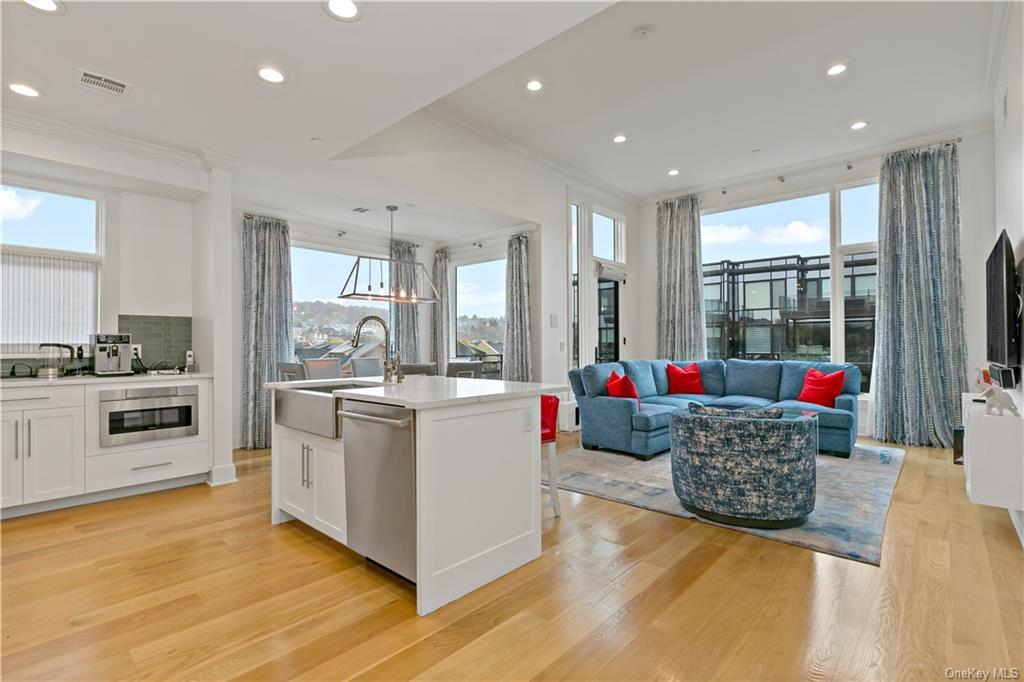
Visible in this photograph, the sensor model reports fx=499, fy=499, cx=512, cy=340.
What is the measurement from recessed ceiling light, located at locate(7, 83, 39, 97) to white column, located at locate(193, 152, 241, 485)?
3.63ft

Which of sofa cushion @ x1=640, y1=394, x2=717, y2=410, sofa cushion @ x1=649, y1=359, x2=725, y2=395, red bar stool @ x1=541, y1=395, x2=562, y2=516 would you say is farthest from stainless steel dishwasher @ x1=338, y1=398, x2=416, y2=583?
sofa cushion @ x1=649, y1=359, x2=725, y2=395

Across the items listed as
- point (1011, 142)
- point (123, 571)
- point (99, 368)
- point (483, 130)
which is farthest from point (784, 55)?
point (99, 368)

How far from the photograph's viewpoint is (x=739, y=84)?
14.4ft

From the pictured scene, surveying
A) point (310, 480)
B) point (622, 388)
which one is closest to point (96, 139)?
point (310, 480)

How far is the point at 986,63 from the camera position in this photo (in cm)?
406

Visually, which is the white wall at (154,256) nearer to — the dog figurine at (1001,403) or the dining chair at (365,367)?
the dining chair at (365,367)

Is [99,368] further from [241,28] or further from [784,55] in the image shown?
[784,55]

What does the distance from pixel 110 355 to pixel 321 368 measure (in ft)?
6.02

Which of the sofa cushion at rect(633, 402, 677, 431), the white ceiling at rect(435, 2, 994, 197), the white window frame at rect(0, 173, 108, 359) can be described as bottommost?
the sofa cushion at rect(633, 402, 677, 431)

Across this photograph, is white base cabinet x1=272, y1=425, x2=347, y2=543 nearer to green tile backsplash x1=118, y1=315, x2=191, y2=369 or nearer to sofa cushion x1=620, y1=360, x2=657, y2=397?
green tile backsplash x1=118, y1=315, x2=191, y2=369

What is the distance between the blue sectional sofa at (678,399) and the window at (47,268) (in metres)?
4.57

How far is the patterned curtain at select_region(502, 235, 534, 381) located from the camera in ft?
21.0

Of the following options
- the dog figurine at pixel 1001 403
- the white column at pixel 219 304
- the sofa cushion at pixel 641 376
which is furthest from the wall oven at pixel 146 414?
the dog figurine at pixel 1001 403

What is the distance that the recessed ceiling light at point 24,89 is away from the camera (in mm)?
3062
